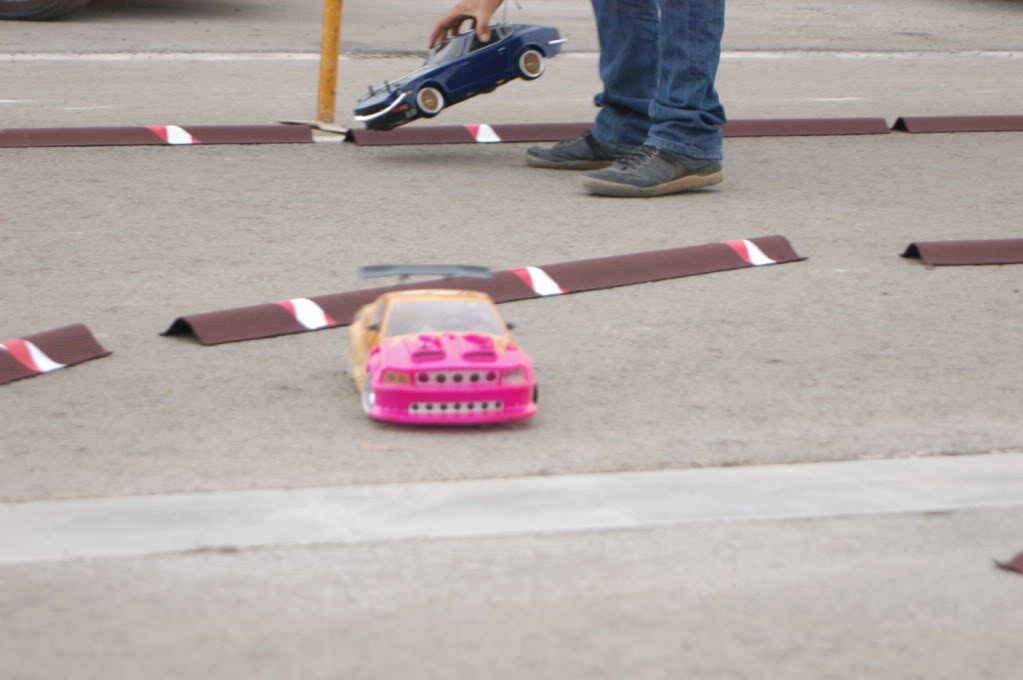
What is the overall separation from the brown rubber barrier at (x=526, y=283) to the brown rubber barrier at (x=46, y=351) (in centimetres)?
27

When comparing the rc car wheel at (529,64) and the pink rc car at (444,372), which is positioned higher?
the rc car wheel at (529,64)

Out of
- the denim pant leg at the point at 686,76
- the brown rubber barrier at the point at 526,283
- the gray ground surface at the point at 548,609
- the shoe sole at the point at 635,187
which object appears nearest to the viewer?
the gray ground surface at the point at 548,609

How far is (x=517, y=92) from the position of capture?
A: 403 inches

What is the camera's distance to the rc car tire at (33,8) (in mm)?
12555

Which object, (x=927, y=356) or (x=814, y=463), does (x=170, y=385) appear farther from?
(x=927, y=356)

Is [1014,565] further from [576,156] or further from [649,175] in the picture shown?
[576,156]

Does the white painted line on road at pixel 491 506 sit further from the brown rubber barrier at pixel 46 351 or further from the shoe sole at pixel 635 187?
the shoe sole at pixel 635 187

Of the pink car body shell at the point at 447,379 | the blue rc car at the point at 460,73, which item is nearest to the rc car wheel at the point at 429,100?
the blue rc car at the point at 460,73

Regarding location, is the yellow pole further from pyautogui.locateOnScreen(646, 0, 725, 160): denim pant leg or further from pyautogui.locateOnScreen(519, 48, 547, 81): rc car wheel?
pyautogui.locateOnScreen(646, 0, 725, 160): denim pant leg

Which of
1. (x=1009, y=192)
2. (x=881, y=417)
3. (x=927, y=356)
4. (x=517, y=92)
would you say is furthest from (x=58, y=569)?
(x=517, y=92)

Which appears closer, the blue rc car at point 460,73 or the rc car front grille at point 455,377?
the rc car front grille at point 455,377

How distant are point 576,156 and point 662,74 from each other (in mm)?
816

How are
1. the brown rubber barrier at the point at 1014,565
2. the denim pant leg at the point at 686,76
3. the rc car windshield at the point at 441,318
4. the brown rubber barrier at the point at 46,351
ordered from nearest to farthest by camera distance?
the brown rubber barrier at the point at 1014,565 → the rc car windshield at the point at 441,318 → the brown rubber barrier at the point at 46,351 → the denim pant leg at the point at 686,76

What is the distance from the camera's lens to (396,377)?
3354 mm
